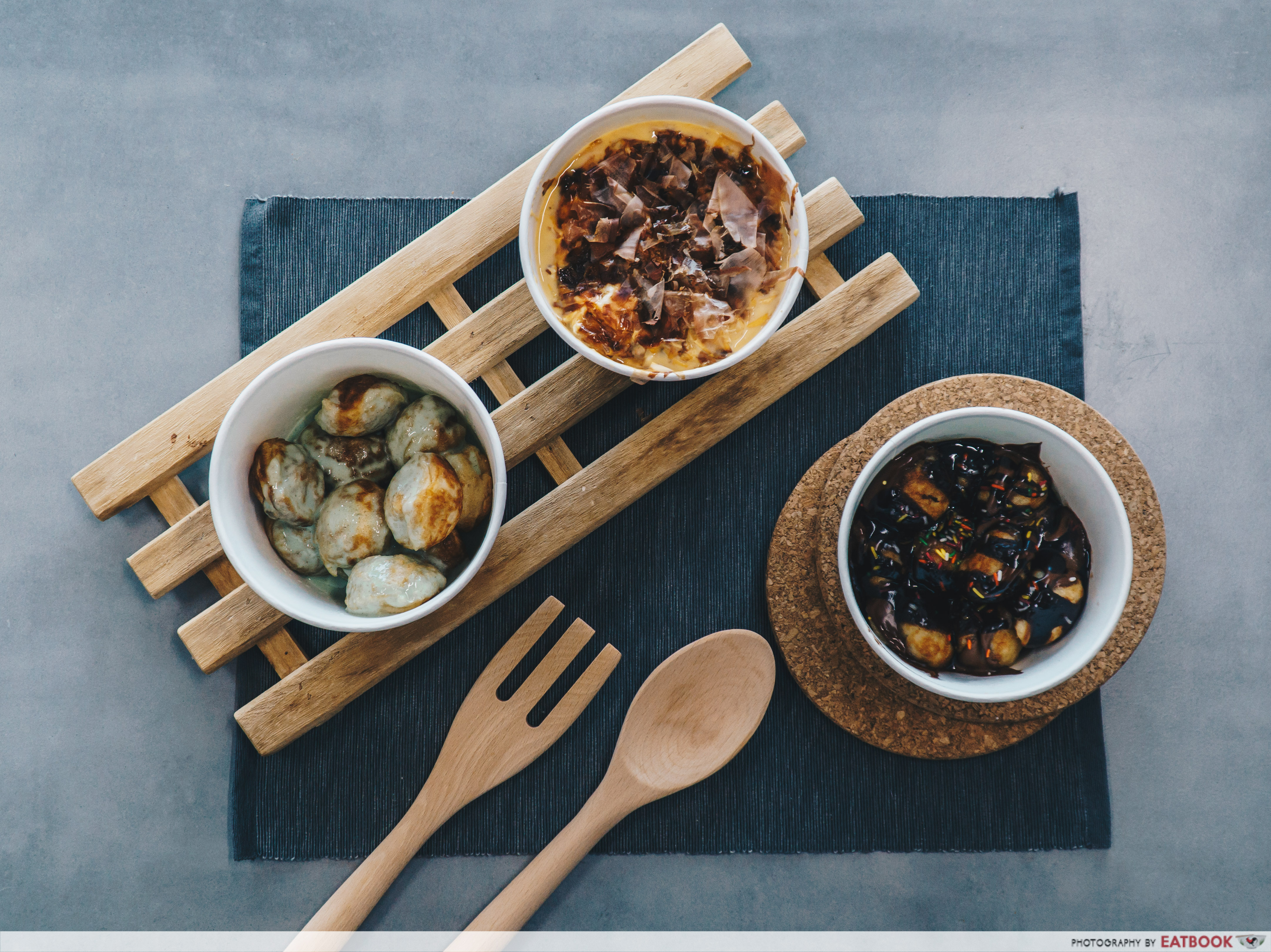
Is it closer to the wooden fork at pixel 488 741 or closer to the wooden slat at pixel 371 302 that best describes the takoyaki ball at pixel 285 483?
the wooden slat at pixel 371 302

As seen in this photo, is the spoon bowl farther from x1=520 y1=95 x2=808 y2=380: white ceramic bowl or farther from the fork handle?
x1=520 y1=95 x2=808 y2=380: white ceramic bowl

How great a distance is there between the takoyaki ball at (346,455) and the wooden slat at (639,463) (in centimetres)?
22

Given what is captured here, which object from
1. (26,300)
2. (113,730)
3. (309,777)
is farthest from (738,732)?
(26,300)

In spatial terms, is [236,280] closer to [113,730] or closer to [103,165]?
[103,165]

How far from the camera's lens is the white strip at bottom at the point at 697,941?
1.26m

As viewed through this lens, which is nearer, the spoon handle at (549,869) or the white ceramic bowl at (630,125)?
A: the white ceramic bowl at (630,125)

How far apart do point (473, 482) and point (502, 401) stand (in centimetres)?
24

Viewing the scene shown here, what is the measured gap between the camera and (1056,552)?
958mm

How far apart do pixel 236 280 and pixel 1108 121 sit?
4.92ft

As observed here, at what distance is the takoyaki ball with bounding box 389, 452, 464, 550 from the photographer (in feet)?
2.88

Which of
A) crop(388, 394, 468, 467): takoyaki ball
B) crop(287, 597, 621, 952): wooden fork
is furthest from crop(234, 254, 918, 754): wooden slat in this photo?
crop(388, 394, 468, 467): takoyaki ball

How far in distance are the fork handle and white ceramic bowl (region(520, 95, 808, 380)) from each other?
2.39 feet

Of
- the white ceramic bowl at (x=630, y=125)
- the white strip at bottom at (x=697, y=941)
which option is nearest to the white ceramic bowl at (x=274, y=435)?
the white ceramic bowl at (x=630, y=125)

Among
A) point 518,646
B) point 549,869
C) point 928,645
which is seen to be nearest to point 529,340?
point 518,646
